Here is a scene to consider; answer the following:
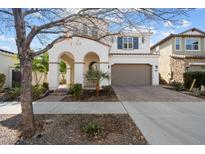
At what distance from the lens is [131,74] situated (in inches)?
930

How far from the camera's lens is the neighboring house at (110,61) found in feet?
62.4

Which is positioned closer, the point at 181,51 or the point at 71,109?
the point at 71,109

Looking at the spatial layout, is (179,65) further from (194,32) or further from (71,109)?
(71,109)

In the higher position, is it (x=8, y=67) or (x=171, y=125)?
(x=8, y=67)

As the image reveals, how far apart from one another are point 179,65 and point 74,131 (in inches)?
824

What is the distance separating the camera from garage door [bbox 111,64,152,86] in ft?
76.8

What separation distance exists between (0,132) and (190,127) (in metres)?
6.05

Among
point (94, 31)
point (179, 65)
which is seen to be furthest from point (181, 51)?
point (94, 31)

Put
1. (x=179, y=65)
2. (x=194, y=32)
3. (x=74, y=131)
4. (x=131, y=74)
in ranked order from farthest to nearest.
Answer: (x=194, y=32) → (x=179, y=65) → (x=131, y=74) → (x=74, y=131)

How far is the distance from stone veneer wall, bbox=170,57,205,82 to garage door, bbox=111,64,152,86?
3.76 meters

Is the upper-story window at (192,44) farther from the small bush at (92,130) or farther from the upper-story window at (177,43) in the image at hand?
the small bush at (92,130)

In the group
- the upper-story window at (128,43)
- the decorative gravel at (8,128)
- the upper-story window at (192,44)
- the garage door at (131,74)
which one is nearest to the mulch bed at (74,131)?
the decorative gravel at (8,128)

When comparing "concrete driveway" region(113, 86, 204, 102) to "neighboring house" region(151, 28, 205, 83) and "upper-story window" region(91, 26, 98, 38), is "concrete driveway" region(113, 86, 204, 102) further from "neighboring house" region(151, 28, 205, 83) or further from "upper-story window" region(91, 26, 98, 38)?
"neighboring house" region(151, 28, 205, 83)

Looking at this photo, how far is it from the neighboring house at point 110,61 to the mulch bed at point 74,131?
34.5 feet
